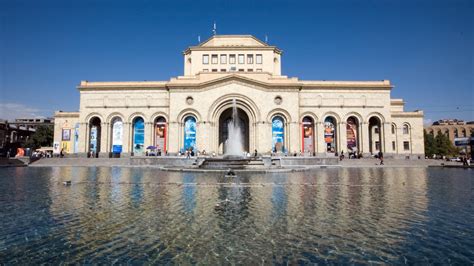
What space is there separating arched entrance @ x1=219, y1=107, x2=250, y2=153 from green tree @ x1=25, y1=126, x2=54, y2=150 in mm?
40538

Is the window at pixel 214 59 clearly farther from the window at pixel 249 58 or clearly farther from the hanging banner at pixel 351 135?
the hanging banner at pixel 351 135

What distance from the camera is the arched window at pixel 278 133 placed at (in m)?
39.1

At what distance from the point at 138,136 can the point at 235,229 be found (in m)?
38.8

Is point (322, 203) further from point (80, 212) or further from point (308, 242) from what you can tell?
point (80, 212)

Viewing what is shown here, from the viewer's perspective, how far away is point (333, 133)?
41.2 metres

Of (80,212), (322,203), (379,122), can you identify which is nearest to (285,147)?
(379,122)

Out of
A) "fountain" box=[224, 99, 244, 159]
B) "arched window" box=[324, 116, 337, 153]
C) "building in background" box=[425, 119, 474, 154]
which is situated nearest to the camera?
"fountain" box=[224, 99, 244, 159]

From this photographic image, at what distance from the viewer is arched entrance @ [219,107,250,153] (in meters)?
42.4

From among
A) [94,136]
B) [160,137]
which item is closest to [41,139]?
[94,136]

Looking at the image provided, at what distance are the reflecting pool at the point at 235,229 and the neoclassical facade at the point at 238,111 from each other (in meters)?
30.5

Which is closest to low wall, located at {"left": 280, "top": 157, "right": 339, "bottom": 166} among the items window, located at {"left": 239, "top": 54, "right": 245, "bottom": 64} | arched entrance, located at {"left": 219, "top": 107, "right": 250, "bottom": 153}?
arched entrance, located at {"left": 219, "top": 107, "right": 250, "bottom": 153}

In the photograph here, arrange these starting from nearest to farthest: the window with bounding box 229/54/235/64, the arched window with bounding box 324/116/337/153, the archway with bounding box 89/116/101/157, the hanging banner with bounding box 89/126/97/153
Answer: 1. the arched window with bounding box 324/116/337/153
2. the archway with bounding box 89/116/101/157
3. the hanging banner with bounding box 89/126/97/153
4. the window with bounding box 229/54/235/64

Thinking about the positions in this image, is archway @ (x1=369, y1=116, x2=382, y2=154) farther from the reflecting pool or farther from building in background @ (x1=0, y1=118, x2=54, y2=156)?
building in background @ (x1=0, y1=118, x2=54, y2=156)

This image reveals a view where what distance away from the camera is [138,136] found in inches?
1628
